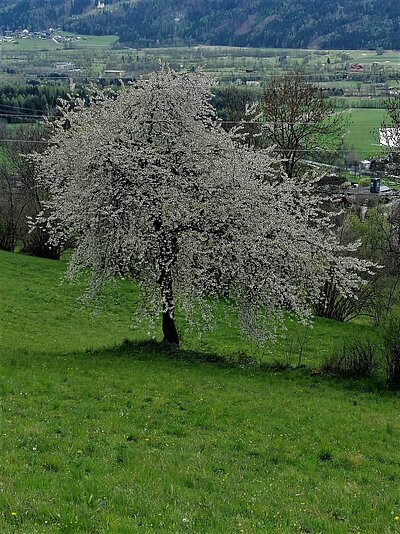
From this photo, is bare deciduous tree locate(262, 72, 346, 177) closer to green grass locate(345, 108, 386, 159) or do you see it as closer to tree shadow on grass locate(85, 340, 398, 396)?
green grass locate(345, 108, 386, 159)

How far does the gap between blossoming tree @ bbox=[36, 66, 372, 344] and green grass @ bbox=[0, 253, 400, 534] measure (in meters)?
2.35

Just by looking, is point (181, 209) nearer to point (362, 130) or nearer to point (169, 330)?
Result: point (169, 330)

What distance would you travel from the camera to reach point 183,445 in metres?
10.1

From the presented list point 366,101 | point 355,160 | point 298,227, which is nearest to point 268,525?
point 298,227

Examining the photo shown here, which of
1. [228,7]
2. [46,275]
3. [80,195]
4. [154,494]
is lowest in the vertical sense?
[46,275]

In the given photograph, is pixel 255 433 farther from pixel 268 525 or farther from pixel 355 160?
pixel 355 160

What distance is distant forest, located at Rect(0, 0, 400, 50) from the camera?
72.8 meters

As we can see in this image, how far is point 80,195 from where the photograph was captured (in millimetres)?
16656

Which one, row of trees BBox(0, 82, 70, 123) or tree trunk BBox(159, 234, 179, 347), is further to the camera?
row of trees BBox(0, 82, 70, 123)

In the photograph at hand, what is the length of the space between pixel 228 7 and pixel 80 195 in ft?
277

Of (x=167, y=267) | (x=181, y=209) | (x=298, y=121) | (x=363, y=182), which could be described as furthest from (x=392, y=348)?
(x=363, y=182)

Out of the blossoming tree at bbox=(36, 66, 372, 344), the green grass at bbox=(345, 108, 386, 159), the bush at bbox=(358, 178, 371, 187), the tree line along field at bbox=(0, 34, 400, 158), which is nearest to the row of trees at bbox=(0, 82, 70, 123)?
the tree line along field at bbox=(0, 34, 400, 158)

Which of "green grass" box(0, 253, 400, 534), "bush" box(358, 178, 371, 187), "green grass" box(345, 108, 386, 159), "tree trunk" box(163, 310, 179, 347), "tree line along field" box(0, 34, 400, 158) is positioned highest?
"tree line along field" box(0, 34, 400, 158)

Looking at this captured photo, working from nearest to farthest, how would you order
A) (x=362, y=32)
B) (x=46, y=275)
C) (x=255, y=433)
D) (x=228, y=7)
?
(x=255, y=433), (x=46, y=275), (x=362, y=32), (x=228, y=7)
